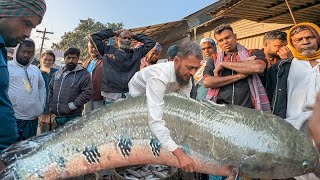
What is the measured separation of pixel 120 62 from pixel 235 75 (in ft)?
7.16

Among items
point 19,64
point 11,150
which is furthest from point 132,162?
point 19,64

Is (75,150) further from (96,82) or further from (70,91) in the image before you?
(96,82)

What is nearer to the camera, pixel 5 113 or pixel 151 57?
pixel 5 113

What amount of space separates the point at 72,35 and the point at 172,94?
145 feet

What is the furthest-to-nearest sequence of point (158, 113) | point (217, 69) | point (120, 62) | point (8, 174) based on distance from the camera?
1. point (120, 62)
2. point (217, 69)
3. point (158, 113)
4. point (8, 174)

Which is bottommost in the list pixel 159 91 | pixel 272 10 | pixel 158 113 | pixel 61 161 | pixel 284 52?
pixel 61 161

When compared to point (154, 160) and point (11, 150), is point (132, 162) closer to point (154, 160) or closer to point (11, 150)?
point (154, 160)

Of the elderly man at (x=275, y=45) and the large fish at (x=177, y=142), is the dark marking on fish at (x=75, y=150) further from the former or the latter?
the elderly man at (x=275, y=45)

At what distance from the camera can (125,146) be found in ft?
8.92

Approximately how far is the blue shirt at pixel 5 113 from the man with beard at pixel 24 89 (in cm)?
236

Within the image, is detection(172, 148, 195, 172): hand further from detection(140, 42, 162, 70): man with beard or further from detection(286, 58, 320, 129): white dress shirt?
detection(140, 42, 162, 70): man with beard

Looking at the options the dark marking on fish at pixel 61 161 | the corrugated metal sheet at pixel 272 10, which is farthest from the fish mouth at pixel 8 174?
the corrugated metal sheet at pixel 272 10

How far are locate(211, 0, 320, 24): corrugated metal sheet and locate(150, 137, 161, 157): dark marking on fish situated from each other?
3.22 metres

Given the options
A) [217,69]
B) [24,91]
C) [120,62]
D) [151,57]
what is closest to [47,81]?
[24,91]
